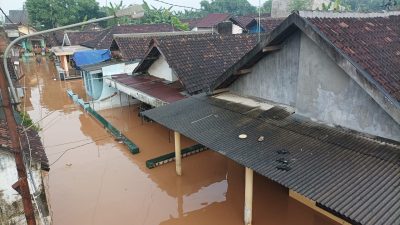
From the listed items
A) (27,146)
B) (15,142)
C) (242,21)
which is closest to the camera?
(15,142)

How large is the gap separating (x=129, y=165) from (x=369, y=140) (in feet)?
30.3

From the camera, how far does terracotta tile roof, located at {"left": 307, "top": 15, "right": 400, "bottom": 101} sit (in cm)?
704

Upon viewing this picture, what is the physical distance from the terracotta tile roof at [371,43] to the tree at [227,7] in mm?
73790

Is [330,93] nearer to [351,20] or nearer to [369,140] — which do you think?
[369,140]

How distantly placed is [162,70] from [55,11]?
140 feet

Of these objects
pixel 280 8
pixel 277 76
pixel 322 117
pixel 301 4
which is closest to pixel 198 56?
pixel 277 76

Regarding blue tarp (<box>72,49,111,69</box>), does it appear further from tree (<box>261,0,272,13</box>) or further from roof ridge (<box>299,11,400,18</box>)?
tree (<box>261,0,272,13</box>)

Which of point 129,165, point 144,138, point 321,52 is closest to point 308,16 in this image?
point 321,52

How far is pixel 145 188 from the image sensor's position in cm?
1127

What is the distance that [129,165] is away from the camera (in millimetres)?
13125

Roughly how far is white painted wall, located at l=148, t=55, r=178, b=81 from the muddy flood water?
9.47ft

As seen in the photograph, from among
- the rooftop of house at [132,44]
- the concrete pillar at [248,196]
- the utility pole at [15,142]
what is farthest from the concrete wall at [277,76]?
the rooftop of house at [132,44]

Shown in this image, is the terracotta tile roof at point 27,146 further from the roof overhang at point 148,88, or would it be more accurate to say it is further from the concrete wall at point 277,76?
the concrete wall at point 277,76

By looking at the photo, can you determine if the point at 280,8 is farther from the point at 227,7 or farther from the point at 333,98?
the point at 333,98
